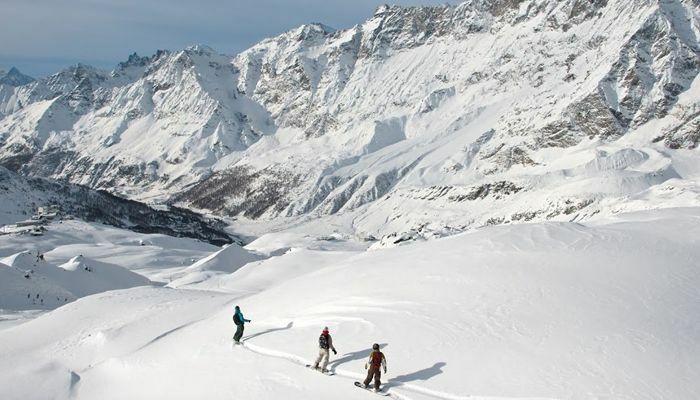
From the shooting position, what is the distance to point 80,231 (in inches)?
5768

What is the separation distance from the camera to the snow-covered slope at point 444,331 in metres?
21.0

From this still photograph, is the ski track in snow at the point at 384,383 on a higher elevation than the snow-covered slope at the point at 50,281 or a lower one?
lower

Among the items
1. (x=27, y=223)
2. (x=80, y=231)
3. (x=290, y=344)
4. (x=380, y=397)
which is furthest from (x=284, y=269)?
(x=27, y=223)

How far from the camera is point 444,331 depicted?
24297mm

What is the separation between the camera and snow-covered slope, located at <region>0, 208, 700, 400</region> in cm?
2097

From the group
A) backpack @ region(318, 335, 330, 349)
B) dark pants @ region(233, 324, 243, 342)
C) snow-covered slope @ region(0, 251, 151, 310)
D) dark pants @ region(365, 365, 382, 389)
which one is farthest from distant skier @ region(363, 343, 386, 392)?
snow-covered slope @ region(0, 251, 151, 310)

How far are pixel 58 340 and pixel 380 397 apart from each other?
77.6ft

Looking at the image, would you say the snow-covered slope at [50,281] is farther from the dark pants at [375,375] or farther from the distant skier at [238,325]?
the dark pants at [375,375]

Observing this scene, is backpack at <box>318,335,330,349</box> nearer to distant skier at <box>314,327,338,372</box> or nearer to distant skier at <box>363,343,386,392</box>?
distant skier at <box>314,327,338,372</box>

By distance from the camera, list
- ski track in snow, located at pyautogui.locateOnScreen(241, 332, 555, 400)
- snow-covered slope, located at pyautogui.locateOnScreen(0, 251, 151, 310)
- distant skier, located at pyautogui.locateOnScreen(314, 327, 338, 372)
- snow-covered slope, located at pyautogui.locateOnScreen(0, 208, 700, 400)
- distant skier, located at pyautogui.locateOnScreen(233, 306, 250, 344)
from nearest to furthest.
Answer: ski track in snow, located at pyautogui.locateOnScreen(241, 332, 555, 400)
snow-covered slope, located at pyautogui.locateOnScreen(0, 208, 700, 400)
distant skier, located at pyautogui.locateOnScreen(314, 327, 338, 372)
distant skier, located at pyautogui.locateOnScreen(233, 306, 250, 344)
snow-covered slope, located at pyautogui.locateOnScreen(0, 251, 151, 310)

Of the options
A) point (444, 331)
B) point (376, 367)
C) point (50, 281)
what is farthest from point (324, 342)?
point (50, 281)

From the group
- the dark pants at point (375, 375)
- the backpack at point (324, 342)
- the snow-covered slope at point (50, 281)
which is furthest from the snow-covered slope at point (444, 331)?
the snow-covered slope at point (50, 281)

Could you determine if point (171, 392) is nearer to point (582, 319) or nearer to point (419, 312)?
point (419, 312)

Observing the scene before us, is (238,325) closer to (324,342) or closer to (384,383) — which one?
(324,342)
